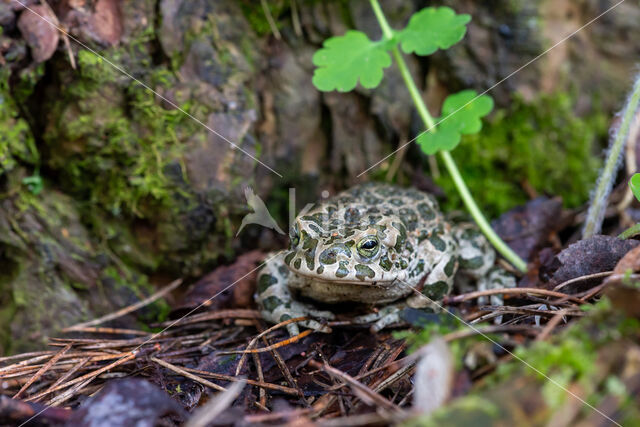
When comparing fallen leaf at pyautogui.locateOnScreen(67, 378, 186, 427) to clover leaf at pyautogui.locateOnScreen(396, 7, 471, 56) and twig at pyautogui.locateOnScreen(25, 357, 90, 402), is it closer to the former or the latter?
twig at pyautogui.locateOnScreen(25, 357, 90, 402)

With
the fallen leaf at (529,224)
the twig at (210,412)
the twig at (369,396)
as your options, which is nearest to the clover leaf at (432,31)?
the fallen leaf at (529,224)

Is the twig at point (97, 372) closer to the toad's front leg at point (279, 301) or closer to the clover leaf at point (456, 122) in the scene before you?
the toad's front leg at point (279, 301)

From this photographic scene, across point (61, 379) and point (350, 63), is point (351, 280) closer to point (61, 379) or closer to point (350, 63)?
point (350, 63)

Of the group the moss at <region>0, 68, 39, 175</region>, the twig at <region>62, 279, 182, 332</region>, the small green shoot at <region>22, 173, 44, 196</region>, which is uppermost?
the moss at <region>0, 68, 39, 175</region>

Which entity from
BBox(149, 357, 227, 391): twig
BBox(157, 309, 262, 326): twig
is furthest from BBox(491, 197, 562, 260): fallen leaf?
BBox(149, 357, 227, 391): twig

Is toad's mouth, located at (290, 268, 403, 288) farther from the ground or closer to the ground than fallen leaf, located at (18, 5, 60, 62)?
closer to the ground

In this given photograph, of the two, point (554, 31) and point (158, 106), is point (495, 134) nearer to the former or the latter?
point (554, 31)

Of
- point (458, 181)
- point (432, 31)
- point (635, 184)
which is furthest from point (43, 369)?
point (635, 184)

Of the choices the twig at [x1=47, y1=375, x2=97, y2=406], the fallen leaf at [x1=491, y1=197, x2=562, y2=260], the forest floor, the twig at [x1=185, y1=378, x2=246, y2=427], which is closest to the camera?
the forest floor

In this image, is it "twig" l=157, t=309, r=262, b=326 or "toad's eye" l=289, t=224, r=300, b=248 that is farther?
"twig" l=157, t=309, r=262, b=326
